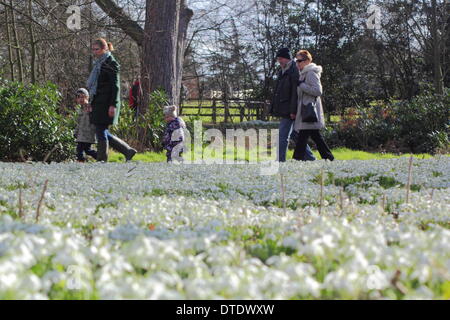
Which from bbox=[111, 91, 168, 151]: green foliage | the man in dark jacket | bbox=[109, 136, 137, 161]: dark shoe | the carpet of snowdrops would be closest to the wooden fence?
bbox=[111, 91, 168, 151]: green foliage

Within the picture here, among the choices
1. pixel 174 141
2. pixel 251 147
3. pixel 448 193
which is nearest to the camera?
pixel 448 193

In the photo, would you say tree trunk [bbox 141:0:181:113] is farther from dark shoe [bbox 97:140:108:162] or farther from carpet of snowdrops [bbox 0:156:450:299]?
carpet of snowdrops [bbox 0:156:450:299]

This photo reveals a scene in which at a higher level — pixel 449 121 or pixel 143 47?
pixel 143 47

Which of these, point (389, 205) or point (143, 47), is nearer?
point (389, 205)

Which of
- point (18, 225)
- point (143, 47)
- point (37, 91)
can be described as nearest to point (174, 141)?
point (37, 91)

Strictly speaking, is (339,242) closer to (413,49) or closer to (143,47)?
(143,47)

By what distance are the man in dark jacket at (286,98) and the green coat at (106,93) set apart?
9.29ft

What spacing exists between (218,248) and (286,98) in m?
7.59

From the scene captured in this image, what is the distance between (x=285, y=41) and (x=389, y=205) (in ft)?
65.5

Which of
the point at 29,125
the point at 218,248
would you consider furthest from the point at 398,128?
the point at 218,248

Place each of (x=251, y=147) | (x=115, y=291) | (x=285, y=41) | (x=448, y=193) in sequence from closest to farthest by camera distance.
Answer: (x=115, y=291) < (x=448, y=193) < (x=251, y=147) < (x=285, y=41)

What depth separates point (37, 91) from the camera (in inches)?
447

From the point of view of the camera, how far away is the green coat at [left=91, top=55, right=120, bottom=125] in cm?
934
